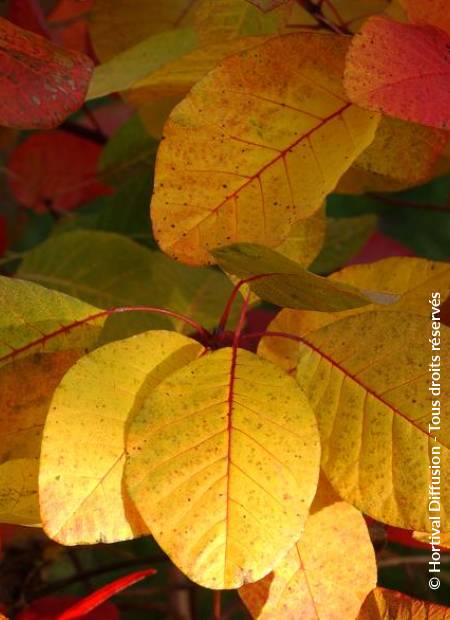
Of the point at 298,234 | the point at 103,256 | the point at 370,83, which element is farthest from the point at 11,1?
the point at 370,83

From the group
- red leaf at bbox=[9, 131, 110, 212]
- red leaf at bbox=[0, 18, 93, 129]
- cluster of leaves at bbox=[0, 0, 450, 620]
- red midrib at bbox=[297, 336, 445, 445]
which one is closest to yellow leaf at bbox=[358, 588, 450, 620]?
cluster of leaves at bbox=[0, 0, 450, 620]

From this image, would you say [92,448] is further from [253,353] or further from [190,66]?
[190,66]

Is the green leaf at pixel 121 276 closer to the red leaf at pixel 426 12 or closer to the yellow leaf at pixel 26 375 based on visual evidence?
the yellow leaf at pixel 26 375

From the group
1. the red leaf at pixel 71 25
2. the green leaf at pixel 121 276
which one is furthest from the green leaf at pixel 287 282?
the red leaf at pixel 71 25

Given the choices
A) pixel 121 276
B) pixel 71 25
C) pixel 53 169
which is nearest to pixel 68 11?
pixel 71 25

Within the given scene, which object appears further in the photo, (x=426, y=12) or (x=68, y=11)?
(x=68, y=11)
